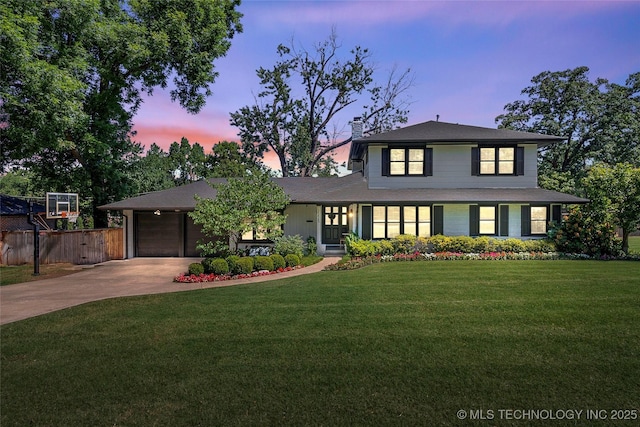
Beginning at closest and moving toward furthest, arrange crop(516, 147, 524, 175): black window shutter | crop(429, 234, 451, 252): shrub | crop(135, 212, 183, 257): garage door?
crop(429, 234, 451, 252): shrub, crop(516, 147, 524, 175): black window shutter, crop(135, 212, 183, 257): garage door

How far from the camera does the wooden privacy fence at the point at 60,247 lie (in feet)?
49.5

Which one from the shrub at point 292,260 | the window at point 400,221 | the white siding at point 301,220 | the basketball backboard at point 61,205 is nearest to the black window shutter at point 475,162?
the window at point 400,221

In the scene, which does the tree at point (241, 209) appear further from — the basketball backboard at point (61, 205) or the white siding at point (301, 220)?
the basketball backboard at point (61, 205)

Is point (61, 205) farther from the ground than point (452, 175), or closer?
closer

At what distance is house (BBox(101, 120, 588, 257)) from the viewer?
16.4 metres

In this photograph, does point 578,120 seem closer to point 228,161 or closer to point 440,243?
point 440,243

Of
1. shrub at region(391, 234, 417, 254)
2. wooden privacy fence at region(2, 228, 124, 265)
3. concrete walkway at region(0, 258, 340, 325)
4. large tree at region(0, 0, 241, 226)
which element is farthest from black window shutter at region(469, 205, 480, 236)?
wooden privacy fence at region(2, 228, 124, 265)

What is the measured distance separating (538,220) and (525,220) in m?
0.89

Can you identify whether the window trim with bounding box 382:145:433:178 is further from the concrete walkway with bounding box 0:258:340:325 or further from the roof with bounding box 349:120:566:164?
the concrete walkway with bounding box 0:258:340:325

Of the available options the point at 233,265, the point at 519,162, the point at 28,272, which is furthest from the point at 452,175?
the point at 28,272

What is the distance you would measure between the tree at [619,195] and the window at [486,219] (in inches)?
171

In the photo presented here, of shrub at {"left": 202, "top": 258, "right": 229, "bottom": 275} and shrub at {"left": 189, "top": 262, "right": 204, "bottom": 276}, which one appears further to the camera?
shrub at {"left": 202, "top": 258, "right": 229, "bottom": 275}

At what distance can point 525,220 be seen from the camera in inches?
644

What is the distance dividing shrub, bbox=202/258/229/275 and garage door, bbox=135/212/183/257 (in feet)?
23.0
